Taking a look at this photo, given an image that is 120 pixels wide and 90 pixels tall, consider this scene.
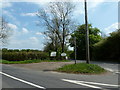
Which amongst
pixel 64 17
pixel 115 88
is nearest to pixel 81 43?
pixel 64 17

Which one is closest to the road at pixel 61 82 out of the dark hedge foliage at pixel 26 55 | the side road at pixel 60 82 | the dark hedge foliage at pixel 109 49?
the side road at pixel 60 82

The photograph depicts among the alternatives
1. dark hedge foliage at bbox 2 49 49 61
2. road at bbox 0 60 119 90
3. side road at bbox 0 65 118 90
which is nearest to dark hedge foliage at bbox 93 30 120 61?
dark hedge foliage at bbox 2 49 49 61

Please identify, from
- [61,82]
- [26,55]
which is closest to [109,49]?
[26,55]

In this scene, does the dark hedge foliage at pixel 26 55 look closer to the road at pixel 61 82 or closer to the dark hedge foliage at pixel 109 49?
the dark hedge foliage at pixel 109 49

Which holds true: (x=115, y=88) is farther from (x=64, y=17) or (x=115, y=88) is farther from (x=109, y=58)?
(x=64, y=17)

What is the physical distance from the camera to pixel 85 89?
25.9 ft

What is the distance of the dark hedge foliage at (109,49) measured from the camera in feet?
94.6

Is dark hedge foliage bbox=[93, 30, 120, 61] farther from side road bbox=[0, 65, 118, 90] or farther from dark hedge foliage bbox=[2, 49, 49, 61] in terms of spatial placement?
side road bbox=[0, 65, 118, 90]

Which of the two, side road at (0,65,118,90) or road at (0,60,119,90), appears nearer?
road at (0,60,119,90)

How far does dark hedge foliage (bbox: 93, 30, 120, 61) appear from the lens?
28.8 metres

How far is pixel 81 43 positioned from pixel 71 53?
8539mm

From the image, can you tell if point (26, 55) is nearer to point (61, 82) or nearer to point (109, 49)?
point (109, 49)

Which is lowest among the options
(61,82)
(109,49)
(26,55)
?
(61,82)

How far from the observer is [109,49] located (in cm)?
3152
